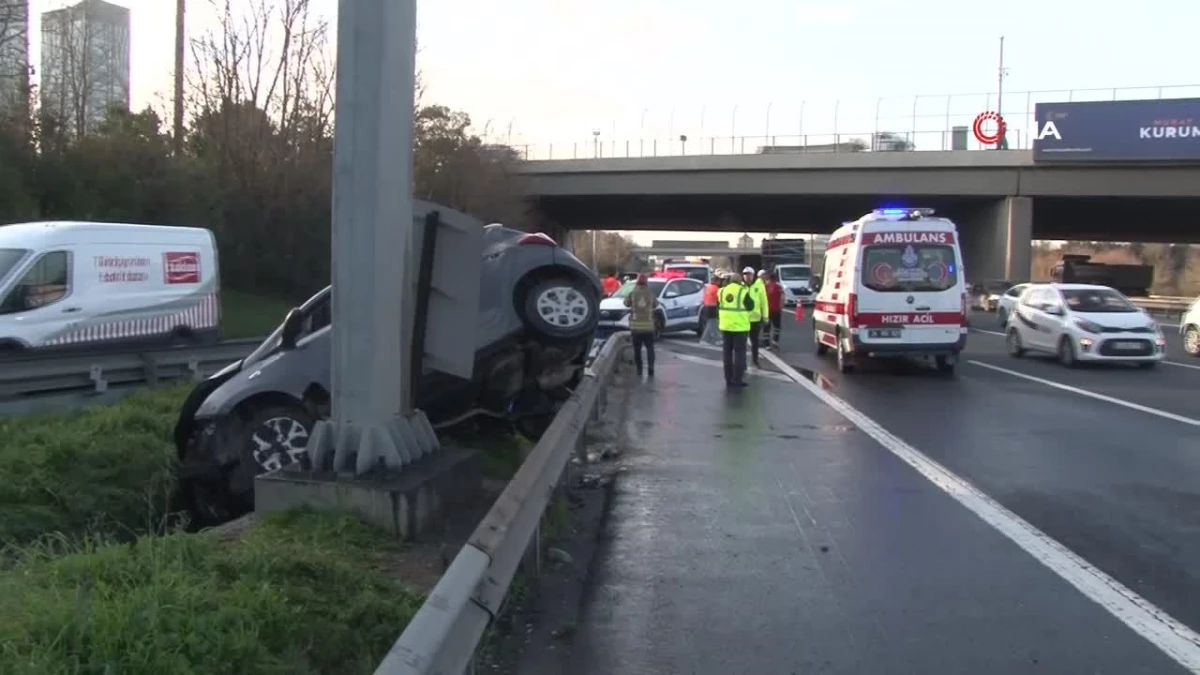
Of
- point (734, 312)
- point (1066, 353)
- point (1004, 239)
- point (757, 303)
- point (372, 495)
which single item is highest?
point (1004, 239)

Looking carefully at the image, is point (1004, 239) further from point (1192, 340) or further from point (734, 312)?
point (734, 312)

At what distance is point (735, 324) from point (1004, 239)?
35.4 metres

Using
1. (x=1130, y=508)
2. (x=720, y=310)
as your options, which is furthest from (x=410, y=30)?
(x=720, y=310)

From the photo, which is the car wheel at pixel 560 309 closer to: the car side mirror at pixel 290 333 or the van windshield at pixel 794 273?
the car side mirror at pixel 290 333

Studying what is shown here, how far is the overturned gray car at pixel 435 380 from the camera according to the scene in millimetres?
8625

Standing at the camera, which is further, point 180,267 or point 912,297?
point 912,297

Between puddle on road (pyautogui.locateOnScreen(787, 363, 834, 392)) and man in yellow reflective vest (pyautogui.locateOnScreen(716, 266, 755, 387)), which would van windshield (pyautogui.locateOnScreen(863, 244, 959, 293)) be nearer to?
puddle on road (pyautogui.locateOnScreen(787, 363, 834, 392))

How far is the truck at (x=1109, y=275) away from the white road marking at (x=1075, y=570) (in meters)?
50.8

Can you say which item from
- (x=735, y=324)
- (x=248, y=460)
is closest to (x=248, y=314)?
(x=735, y=324)

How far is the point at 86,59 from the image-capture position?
38.3m

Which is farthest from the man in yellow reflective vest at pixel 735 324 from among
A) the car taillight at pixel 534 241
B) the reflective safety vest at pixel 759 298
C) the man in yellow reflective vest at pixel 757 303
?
the car taillight at pixel 534 241

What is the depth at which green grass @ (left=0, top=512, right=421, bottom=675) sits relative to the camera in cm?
398

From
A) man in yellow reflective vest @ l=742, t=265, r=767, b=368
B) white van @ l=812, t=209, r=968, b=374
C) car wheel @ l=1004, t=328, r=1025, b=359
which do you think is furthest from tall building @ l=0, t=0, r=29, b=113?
car wheel @ l=1004, t=328, r=1025, b=359

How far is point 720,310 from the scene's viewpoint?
17.1 meters
